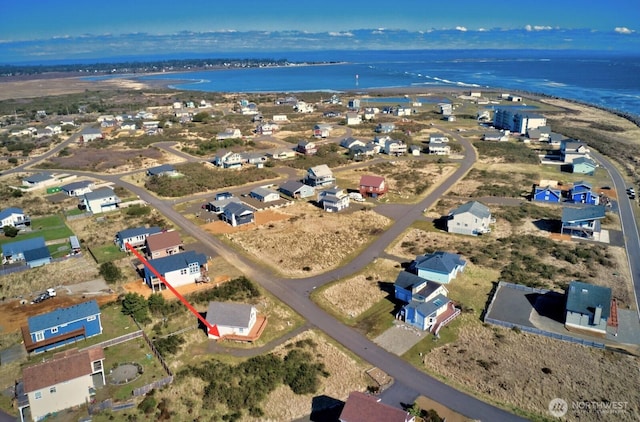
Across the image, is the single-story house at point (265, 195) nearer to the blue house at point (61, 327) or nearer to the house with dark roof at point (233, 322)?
the house with dark roof at point (233, 322)

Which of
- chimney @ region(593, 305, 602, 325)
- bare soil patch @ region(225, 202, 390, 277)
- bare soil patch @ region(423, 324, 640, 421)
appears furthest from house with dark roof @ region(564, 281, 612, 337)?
bare soil patch @ region(225, 202, 390, 277)

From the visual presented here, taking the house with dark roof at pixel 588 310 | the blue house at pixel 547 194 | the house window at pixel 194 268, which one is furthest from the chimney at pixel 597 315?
the house window at pixel 194 268

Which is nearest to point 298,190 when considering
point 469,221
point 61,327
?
point 469,221

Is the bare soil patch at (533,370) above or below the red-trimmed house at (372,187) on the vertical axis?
below

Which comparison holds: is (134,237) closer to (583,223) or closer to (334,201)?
(334,201)

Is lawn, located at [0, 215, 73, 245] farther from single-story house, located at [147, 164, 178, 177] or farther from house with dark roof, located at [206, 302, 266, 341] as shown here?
house with dark roof, located at [206, 302, 266, 341]

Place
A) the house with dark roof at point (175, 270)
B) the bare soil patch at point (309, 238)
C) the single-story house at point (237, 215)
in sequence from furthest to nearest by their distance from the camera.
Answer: the single-story house at point (237, 215) → the bare soil patch at point (309, 238) → the house with dark roof at point (175, 270)

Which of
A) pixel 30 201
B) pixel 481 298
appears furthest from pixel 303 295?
pixel 30 201
